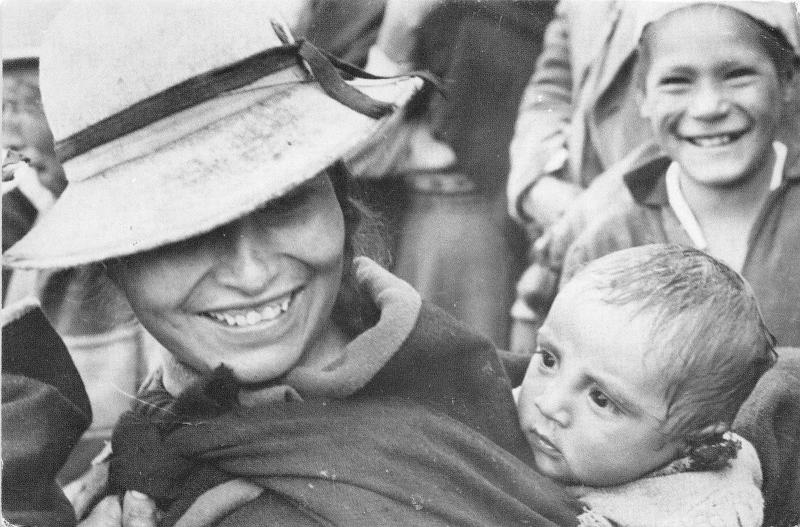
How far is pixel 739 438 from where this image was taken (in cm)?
190

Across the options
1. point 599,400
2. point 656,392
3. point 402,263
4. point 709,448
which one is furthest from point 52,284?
point 709,448

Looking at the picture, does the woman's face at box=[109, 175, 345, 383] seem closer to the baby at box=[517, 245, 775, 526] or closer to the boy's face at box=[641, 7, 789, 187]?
the baby at box=[517, 245, 775, 526]

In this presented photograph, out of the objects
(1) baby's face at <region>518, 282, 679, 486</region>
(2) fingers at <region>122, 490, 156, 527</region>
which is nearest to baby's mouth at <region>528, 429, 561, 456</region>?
(1) baby's face at <region>518, 282, 679, 486</region>

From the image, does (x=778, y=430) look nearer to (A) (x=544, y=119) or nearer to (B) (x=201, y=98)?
(A) (x=544, y=119)

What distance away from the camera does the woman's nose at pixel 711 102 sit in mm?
1932

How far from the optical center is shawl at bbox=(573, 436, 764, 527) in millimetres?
1755

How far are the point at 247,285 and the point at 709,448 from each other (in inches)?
36.1

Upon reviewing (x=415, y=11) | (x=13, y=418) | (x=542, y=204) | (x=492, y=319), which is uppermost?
(x=415, y=11)

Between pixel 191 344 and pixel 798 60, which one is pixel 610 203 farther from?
pixel 191 344

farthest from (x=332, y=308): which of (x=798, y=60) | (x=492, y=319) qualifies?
(x=798, y=60)

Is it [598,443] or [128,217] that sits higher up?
[128,217]

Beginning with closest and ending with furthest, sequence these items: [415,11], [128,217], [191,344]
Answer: [128,217], [191,344], [415,11]

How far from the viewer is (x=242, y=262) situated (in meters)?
1.67

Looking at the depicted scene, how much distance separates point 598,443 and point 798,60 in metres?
0.91
